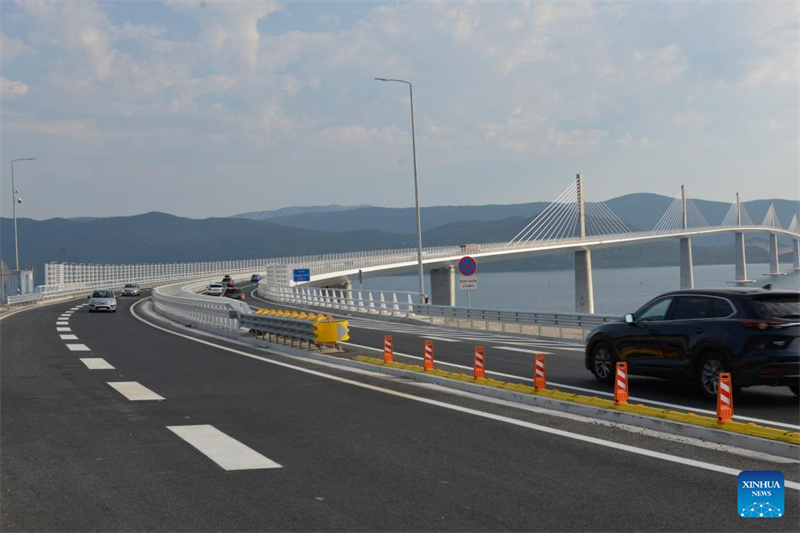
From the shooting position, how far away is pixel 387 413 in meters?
11.8

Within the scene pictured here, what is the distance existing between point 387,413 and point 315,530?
18.1 ft

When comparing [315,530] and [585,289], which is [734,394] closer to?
[315,530]

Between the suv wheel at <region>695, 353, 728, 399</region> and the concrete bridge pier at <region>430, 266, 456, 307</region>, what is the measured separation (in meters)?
82.3

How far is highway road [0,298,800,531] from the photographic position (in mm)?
6668

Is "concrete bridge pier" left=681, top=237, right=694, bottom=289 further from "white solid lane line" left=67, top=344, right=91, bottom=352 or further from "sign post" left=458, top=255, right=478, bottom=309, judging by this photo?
"white solid lane line" left=67, top=344, right=91, bottom=352

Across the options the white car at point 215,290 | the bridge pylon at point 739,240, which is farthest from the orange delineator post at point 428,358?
the bridge pylon at point 739,240

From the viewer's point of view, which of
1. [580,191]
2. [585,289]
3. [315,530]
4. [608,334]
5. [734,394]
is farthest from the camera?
[580,191]

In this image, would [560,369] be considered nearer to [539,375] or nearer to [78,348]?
[539,375]

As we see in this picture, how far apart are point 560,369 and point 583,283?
9139 centimetres

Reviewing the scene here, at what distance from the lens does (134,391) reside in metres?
14.6

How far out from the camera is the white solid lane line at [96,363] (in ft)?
61.6

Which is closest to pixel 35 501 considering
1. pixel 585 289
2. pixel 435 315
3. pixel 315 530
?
pixel 315 530

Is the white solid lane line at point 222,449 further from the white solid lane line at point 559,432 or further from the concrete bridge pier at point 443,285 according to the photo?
the concrete bridge pier at point 443,285

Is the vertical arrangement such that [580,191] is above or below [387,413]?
above
